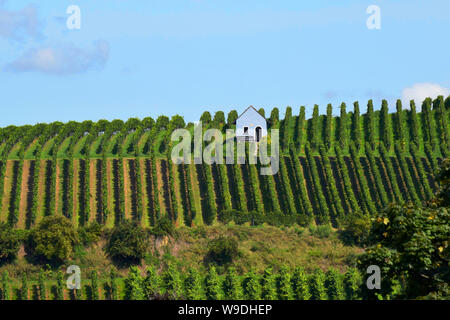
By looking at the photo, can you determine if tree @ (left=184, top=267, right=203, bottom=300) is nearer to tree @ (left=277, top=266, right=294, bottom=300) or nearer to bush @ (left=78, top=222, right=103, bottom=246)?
tree @ (left=277, top=266, right=294, bottom=300)

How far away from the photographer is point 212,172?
271 feet

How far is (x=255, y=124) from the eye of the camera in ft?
288

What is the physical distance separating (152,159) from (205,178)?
7.02 m

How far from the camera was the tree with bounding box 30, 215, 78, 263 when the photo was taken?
2378 inches

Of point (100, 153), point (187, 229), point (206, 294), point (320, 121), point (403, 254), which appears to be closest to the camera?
point (403, 254)

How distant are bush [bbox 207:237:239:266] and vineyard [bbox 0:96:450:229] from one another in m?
10.9

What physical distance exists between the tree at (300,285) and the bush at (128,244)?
15.3 metres

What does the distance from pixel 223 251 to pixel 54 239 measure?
627 inches

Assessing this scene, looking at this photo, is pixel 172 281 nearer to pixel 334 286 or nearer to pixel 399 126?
pixel 334 286

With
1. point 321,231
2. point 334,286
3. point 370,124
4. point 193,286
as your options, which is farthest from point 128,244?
point 370,124
